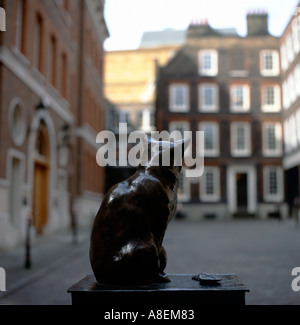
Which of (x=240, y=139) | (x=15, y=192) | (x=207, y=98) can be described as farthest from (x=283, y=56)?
(x=15, y=192)

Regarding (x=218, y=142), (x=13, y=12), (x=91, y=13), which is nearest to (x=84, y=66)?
(x=91, y=13)

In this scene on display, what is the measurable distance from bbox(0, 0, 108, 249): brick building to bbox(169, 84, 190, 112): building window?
30.2 ft

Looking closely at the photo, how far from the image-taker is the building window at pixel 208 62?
35.1 m

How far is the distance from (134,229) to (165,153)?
Answer: 645 millimetres

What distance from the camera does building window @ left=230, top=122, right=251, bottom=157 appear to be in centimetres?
3441

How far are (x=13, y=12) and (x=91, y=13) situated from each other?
45.1ft

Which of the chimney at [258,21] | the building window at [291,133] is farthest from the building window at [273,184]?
the chimney at [258,21]

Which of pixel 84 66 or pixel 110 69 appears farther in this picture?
pixel 110 69

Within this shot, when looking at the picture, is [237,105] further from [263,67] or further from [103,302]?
[103,302]

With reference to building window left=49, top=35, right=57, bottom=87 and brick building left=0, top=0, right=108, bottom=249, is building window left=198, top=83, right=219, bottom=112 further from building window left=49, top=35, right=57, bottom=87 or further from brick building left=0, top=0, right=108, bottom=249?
building window left=49, top=35, right=57, bottom=87

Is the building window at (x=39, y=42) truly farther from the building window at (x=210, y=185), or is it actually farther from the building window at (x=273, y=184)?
the building window at (x=273, y=184)

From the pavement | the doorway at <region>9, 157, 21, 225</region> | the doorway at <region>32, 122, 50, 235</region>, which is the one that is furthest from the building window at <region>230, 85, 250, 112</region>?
the doorway at <region>9, 157, 21, 225</region>

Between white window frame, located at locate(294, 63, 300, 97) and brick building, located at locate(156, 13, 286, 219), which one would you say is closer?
white window frame, located at locate(294, 63, 300, 97)
